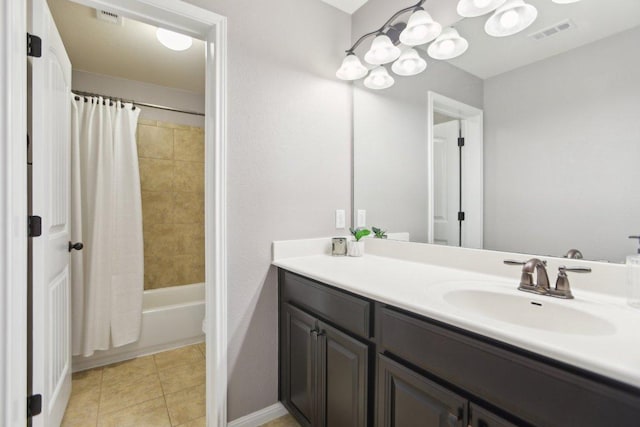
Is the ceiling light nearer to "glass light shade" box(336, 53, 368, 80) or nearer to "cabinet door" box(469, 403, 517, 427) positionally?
"glass light shade" box(336, 53, 368, 80)

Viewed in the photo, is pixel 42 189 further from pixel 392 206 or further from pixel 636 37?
pixel 636 37

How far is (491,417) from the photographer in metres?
0.71

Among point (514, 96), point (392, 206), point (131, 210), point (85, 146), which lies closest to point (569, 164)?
point (514, 96)

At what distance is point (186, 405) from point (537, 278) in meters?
1.93

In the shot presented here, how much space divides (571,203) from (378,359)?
0.91 m

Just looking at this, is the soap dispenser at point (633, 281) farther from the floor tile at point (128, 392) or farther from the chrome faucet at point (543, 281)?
the floor tile at point (128, 392)

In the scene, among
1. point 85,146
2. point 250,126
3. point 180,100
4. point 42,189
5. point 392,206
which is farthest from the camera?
point 180,100

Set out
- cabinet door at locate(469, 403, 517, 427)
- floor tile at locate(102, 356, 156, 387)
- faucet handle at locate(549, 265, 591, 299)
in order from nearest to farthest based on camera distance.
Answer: cabinet door at locate(469, 403, 517, 427), faucet handle at locate(549, 265, 591, 299), floor tile at locate(102, 356, 156, 387)

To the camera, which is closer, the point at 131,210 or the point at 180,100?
the point at 131,210

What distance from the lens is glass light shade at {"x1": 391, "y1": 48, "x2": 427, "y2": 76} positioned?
1.63 metres

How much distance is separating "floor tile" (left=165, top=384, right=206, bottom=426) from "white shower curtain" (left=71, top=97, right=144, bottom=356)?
75 centimetres

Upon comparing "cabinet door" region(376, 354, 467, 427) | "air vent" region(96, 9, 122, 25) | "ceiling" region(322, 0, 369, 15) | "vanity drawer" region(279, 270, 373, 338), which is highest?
"ceiling" region(322, 0, 369, 15)

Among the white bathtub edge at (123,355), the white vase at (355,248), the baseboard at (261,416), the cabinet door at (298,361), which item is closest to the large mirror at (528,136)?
the white vase at (355,248)

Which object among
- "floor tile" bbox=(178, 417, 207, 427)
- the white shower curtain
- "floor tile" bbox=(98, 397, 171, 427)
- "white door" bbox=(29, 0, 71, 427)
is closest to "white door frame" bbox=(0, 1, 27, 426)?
"white door" bbox=(29, 0, 71, 427)
